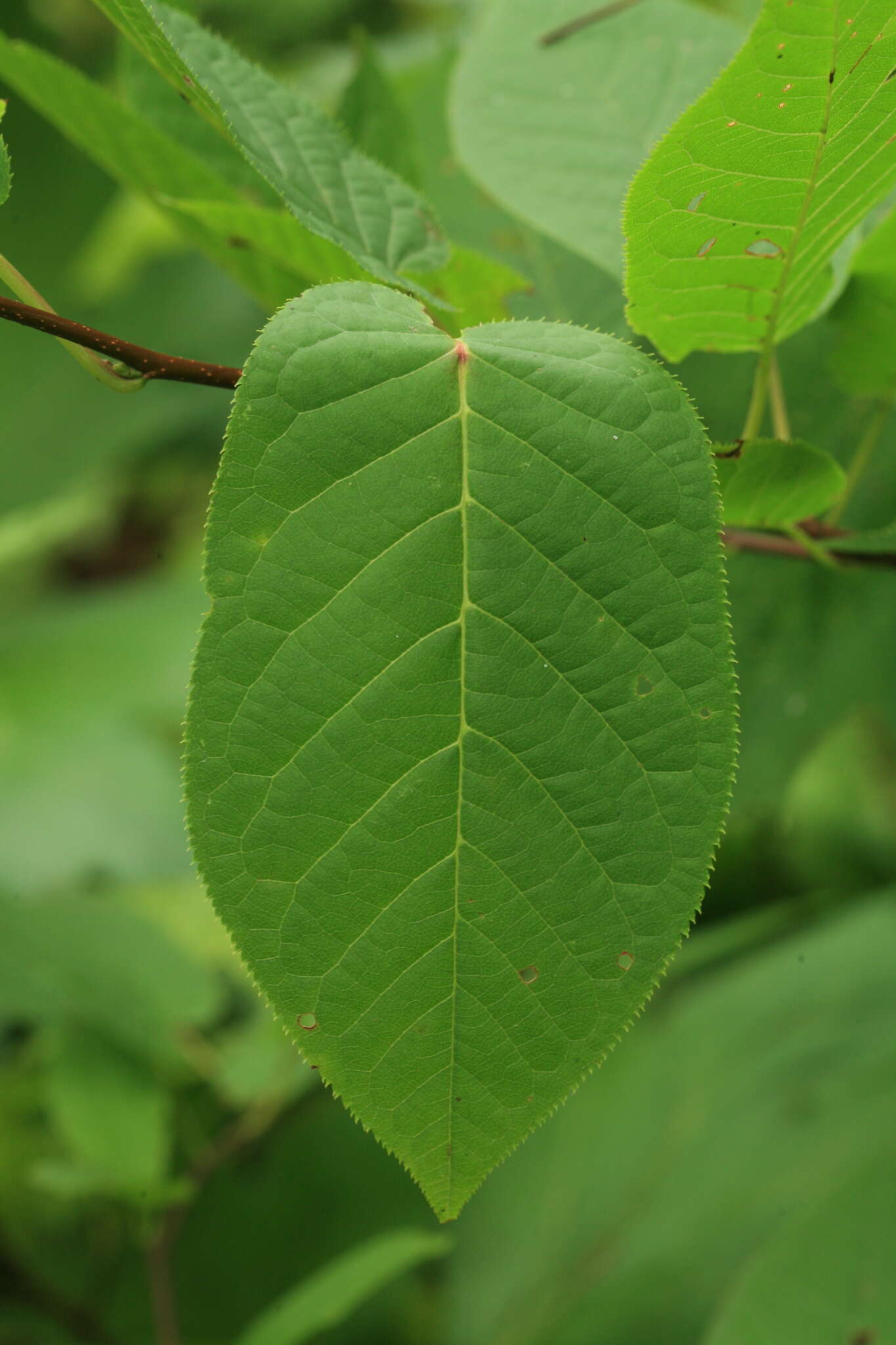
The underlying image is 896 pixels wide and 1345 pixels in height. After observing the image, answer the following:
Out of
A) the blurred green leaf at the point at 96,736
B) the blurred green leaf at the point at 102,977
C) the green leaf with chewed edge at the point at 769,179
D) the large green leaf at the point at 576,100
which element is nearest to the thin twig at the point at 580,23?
the large green leaf at the point at 576,100

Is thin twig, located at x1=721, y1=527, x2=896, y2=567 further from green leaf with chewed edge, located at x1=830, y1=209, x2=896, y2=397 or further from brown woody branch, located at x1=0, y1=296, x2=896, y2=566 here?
brown woody branch, located at x1=0, y1=296, x2=896, y2=566

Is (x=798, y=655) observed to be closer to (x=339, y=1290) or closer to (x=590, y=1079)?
(x=339, y=1290)

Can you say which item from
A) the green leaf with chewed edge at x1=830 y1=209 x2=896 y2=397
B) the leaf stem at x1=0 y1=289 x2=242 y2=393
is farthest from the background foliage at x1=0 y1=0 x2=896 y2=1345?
the leaf stem at x1=0 y1=289 x2=242 y2=393

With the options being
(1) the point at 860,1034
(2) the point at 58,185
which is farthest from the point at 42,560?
(1) the point at 860,1034

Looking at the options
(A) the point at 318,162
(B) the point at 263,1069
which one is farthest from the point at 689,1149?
(A) the point at 318,162

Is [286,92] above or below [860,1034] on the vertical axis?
above

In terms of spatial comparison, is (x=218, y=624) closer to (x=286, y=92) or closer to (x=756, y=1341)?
(x=286, y=92)
